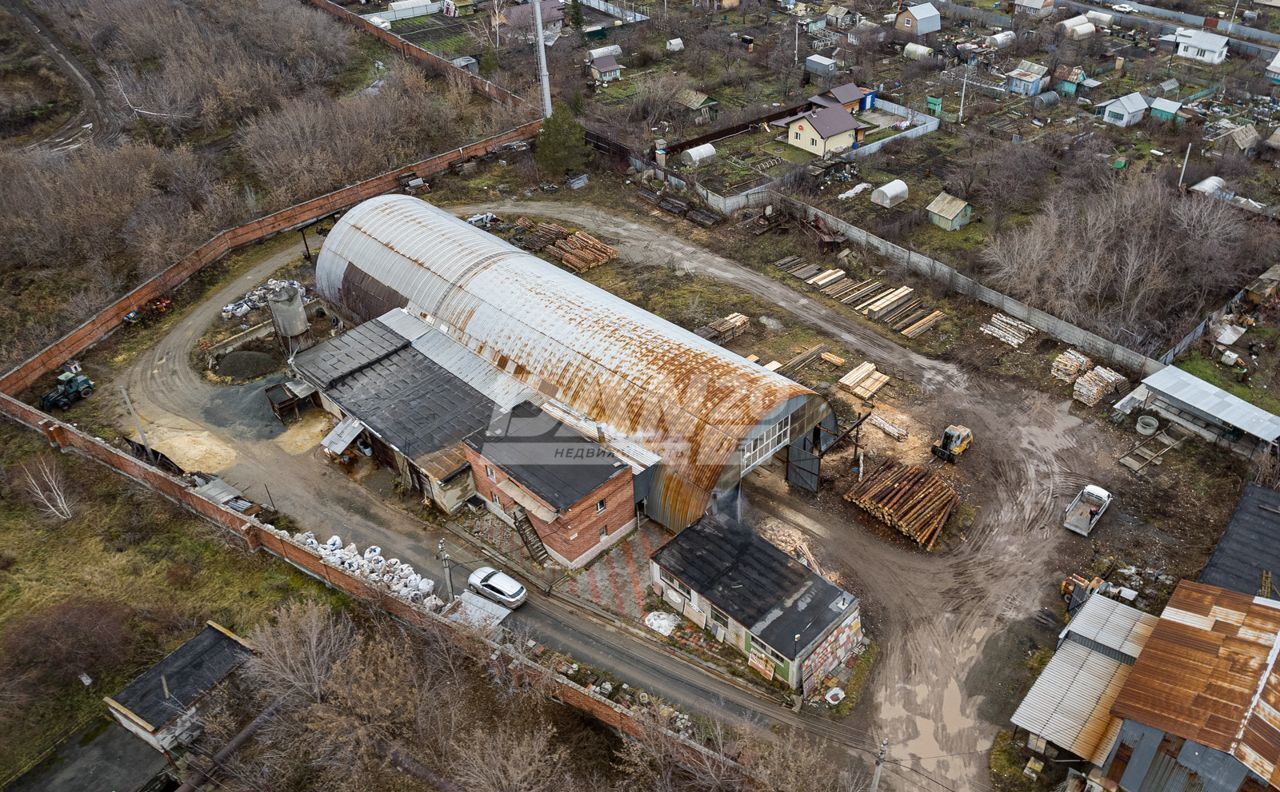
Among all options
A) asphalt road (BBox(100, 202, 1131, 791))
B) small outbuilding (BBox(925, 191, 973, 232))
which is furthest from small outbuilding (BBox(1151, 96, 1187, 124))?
asphalt road (BBox(100, 202, 1131, 791))

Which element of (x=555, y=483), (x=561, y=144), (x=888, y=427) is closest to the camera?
(x=555, y=483)

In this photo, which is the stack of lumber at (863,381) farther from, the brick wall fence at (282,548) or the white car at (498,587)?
the brick wall fence at (282,548)

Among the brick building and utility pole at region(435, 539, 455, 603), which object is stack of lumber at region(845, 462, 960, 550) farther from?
utility pole at region(435, 539, 455, 603)

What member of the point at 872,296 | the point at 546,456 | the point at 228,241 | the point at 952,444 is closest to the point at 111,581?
the point at 546,456

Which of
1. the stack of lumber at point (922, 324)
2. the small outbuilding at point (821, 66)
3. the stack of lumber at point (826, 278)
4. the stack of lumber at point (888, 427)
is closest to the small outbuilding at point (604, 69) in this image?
the small outbuilding at point (821, 66)

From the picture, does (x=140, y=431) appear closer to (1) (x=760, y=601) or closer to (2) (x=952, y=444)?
(1) (x=760, y=601)

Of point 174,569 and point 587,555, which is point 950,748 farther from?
point 174,569
